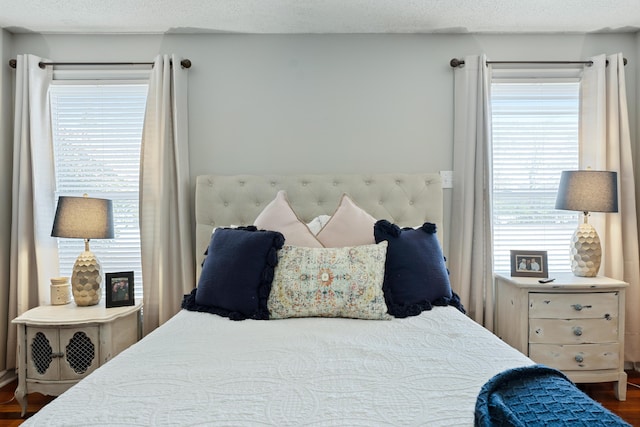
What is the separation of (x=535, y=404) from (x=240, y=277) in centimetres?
136

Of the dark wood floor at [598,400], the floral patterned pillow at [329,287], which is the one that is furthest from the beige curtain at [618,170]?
the floral patterned pillow at [329,287]

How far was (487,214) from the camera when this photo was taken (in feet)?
9.50

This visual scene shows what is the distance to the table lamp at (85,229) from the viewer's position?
2.53 meters

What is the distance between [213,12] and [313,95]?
0.82 metres

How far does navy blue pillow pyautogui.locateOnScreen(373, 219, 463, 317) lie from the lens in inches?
81.7

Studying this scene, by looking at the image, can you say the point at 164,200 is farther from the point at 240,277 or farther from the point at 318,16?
the point at 318,16

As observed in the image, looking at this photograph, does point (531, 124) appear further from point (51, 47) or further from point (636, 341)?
point (51, 47)

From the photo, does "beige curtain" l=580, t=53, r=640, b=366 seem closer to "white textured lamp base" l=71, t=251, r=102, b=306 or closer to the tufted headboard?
the tufted headboard

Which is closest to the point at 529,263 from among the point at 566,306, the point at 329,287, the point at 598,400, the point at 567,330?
the point at 566,306

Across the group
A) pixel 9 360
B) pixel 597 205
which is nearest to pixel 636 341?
pixel 597 205

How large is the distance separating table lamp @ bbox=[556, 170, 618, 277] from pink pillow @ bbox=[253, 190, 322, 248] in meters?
1.65

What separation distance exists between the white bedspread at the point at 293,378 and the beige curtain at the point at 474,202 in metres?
1.13

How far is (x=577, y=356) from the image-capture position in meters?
2.54

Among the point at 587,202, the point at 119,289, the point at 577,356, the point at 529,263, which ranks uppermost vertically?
the point at 587,202
